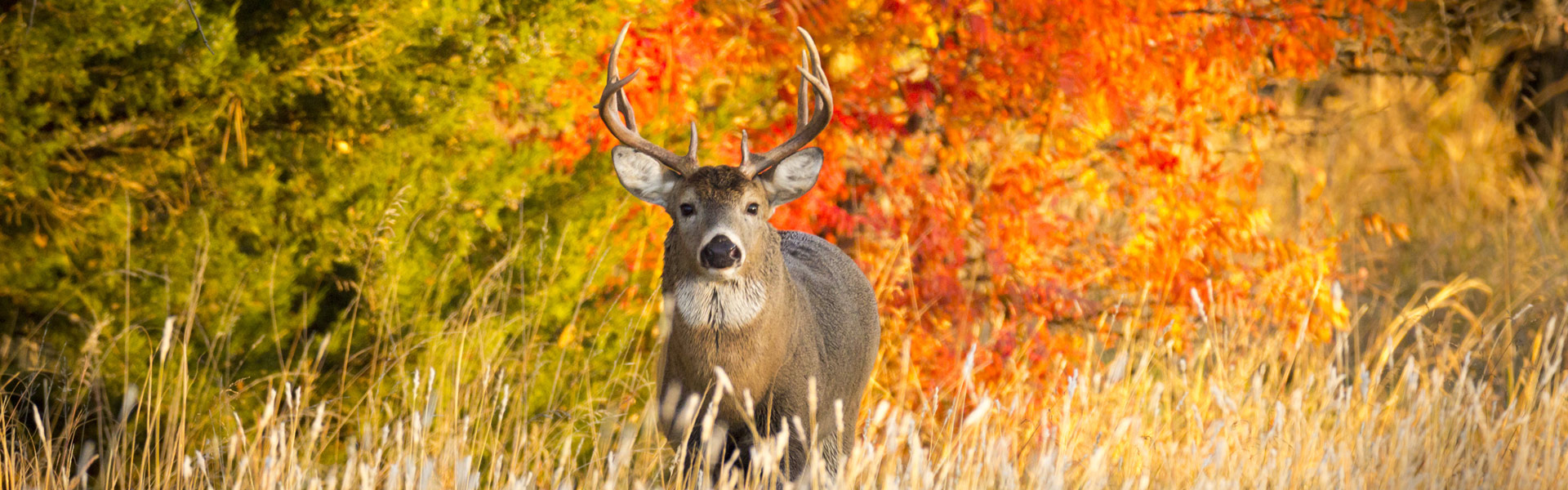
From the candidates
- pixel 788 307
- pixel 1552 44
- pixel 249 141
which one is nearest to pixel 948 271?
pixel 788 307

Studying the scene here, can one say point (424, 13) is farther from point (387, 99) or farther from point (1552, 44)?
point (1552, 44)

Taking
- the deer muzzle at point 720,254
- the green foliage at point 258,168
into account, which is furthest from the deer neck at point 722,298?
the green foliage at point 258,168

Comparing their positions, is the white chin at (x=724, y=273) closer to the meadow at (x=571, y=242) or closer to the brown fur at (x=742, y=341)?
the brown fur at (x=742, y=341)

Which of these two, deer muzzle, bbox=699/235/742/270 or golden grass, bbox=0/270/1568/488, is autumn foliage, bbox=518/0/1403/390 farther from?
deer muzzle, bbox=699/235/742/270

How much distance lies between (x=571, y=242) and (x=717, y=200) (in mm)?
1081

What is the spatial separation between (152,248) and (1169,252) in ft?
13.5

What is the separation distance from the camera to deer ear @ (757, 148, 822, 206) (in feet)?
14.5

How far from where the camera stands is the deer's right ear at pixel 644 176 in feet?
14.2

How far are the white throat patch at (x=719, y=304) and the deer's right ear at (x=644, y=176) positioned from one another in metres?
0.41

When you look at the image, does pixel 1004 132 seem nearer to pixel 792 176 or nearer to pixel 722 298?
pixel 792 176

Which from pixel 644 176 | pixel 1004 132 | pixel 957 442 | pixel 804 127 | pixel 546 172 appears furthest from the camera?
pixel 1004 132

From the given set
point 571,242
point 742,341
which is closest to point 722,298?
point 742,341

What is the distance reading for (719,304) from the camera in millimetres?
4152

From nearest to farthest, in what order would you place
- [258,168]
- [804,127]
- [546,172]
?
[804,127] → [258,168] → [546,172]
